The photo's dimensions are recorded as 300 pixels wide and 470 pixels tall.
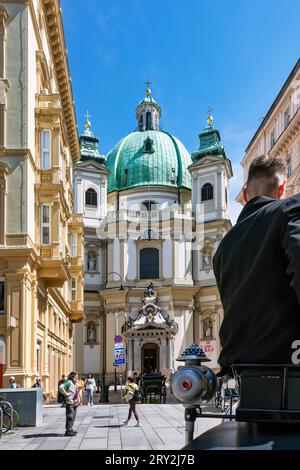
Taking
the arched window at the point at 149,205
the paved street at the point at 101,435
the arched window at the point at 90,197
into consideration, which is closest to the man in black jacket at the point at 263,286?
the paved street at the point at 101,435

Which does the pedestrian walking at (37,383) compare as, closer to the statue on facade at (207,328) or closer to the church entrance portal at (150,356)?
the church entrance portal at (150,356)

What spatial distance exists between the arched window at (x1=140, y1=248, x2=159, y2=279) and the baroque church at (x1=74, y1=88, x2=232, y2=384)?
0.10 meters

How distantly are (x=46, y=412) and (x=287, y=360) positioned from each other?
88.5 feet

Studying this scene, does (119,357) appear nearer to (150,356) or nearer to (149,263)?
(150,356)

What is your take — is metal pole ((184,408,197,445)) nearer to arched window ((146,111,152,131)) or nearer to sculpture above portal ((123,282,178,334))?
sculpture above portal ((123,282,178,334))

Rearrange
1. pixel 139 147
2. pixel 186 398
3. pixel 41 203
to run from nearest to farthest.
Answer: pixel 186 398, pixel 41 203, pixel 139 147

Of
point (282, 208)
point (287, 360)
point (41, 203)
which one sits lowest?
A: point (287, 360)

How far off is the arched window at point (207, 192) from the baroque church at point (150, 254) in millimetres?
106

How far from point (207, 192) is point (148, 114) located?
1826 centimetres

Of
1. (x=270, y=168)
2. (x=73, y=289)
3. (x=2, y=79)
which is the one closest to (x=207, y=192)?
(x=73, y=289)

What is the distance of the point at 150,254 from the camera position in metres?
71.0

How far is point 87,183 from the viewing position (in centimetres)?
7250

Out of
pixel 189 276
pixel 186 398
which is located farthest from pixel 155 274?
pixel 186 398
